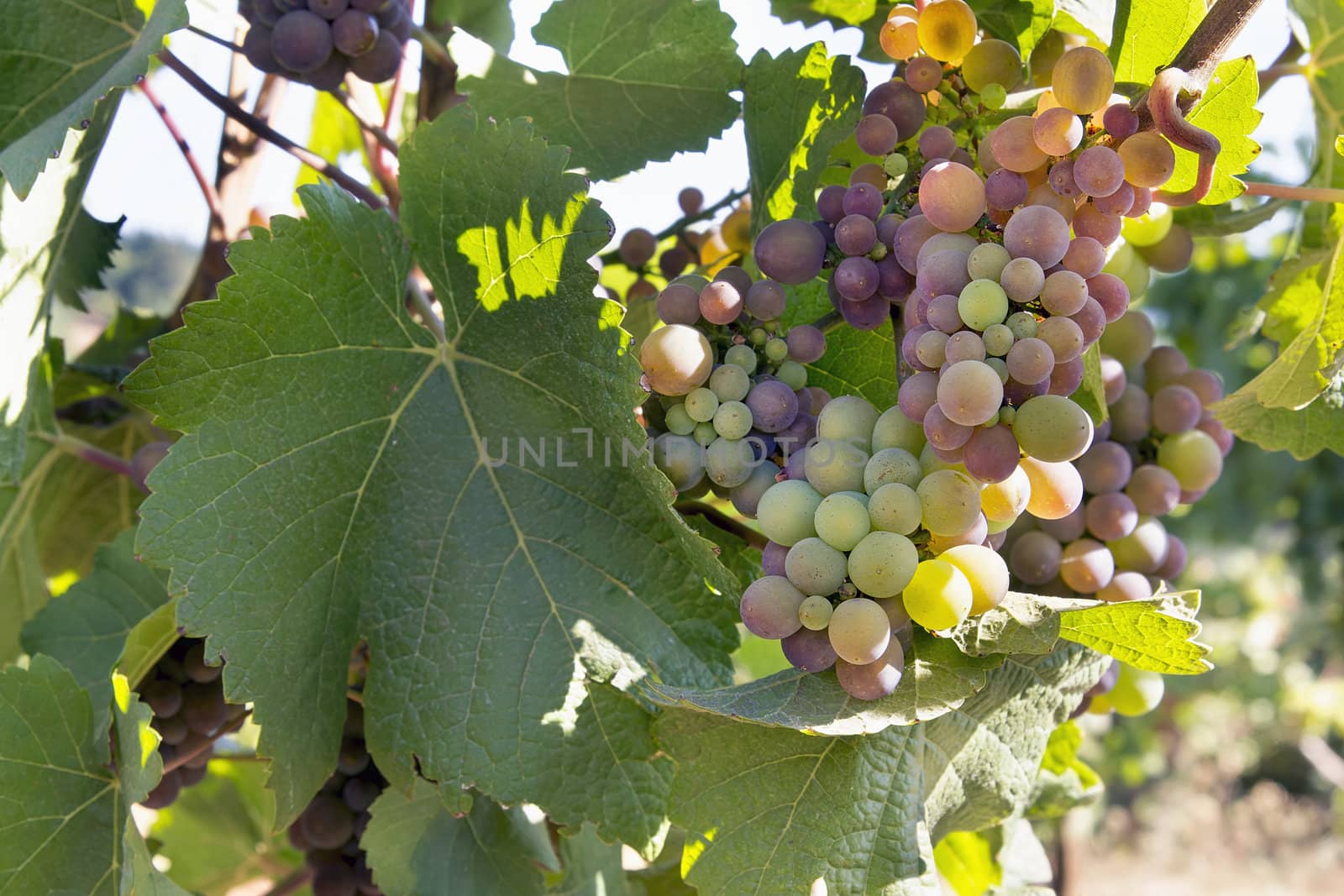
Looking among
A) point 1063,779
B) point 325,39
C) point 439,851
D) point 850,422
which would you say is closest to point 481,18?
point 325,39

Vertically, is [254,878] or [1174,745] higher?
[254,878]

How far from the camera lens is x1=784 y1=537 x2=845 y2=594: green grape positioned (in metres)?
0.47

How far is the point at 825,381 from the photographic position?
0.63m

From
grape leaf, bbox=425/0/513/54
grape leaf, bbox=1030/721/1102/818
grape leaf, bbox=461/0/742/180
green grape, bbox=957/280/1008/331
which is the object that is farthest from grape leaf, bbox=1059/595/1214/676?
grape leaf, bbox=425/0/513/54

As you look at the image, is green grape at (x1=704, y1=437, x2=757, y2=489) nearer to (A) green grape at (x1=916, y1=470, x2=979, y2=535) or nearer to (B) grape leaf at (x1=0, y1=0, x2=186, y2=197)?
(A) green grape at (x1=916, y1=470, x2=979, y2=535)

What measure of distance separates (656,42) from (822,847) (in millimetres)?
514

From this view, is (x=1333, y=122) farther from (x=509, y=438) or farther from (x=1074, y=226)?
(x=509, y=438)

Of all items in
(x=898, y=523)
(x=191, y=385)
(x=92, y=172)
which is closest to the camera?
(x=898, y=523)

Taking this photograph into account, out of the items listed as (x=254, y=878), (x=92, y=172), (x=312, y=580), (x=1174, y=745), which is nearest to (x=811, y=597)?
(x=312, y=580)

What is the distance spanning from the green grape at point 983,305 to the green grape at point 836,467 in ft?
0.27

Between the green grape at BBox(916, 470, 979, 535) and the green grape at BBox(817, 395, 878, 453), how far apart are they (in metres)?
0.05

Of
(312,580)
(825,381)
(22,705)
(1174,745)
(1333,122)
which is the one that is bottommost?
(1174,745)

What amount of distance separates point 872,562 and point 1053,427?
0.32 feet

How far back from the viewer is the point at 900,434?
50 centimetres
